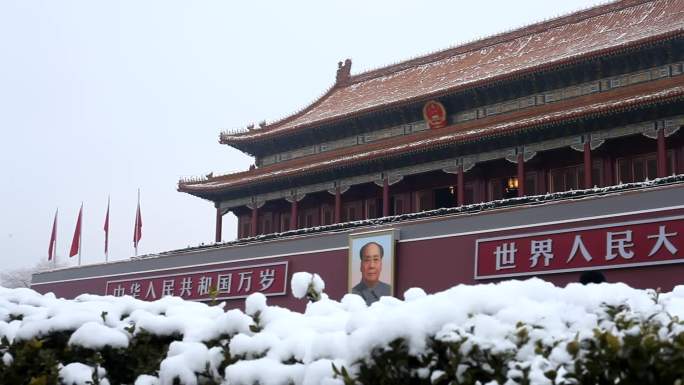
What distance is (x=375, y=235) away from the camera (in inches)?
663

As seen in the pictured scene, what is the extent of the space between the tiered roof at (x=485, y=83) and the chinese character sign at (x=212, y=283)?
372 centimetres

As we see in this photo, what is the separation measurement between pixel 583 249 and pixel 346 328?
36.4 feet

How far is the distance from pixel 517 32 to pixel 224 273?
36.6 feet

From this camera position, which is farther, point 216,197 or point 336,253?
point 216,197

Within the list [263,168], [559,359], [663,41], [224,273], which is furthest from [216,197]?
[559,359]

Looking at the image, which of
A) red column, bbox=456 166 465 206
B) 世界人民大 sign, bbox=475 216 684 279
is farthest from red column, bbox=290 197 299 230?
世界人民大 sign, bbox=475 216 684 279

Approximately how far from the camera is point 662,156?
15.9 metres

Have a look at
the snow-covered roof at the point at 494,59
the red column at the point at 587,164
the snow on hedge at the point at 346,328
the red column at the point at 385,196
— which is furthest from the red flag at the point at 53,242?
the snow on hedge at the point at 346,328

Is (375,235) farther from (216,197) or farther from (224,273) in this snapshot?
(216,197)

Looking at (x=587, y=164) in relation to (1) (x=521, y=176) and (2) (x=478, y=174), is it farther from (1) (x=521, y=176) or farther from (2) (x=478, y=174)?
(2) (x=478, y=174)

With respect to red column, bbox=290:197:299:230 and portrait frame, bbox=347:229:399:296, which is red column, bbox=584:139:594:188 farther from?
red column, bbox=290:197:299:230

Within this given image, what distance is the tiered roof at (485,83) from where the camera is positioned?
684 inches

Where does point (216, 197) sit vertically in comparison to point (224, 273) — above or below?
above


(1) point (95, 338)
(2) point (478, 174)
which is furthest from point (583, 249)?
(1) point (95, 338)
